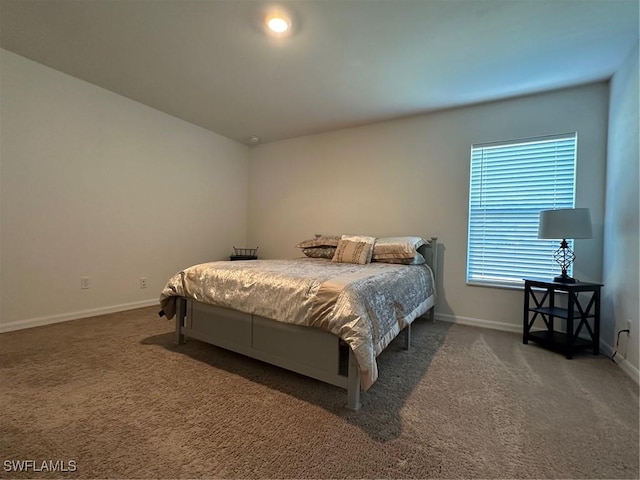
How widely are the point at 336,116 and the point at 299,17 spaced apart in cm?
163

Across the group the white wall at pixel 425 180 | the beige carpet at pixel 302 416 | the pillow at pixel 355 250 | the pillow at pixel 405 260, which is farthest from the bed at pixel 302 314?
the white wall at pixel 425 180

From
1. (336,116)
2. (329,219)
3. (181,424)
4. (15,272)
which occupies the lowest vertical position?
(181,424)

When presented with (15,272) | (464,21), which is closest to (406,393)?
(464,21)

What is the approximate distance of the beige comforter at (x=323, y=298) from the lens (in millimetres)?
1489

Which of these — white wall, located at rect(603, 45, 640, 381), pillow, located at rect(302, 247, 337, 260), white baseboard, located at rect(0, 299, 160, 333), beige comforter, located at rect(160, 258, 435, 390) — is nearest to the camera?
beige comforter, located at rect(160, 258, 435, 390)

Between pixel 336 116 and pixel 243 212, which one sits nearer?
pixel 336 116

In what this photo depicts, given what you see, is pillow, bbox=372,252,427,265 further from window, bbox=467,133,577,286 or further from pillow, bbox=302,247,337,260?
window, bbox=467,133,577,286

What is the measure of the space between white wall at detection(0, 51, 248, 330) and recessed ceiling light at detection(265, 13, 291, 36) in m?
2.27

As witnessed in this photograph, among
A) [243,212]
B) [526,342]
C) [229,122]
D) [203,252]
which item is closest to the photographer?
[526,342]

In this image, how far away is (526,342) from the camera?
8.38 feet

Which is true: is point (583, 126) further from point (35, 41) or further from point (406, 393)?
point (35, 41)

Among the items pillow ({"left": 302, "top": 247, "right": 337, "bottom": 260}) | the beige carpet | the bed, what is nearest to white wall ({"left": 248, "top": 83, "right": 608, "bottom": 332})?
pillow ({"left": 302, "top": 247, "right": 337, "bottom": 260})

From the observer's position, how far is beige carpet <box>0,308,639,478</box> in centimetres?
116

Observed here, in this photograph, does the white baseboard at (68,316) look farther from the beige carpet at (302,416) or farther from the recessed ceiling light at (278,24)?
the recessed ceiling light at (278,24)
